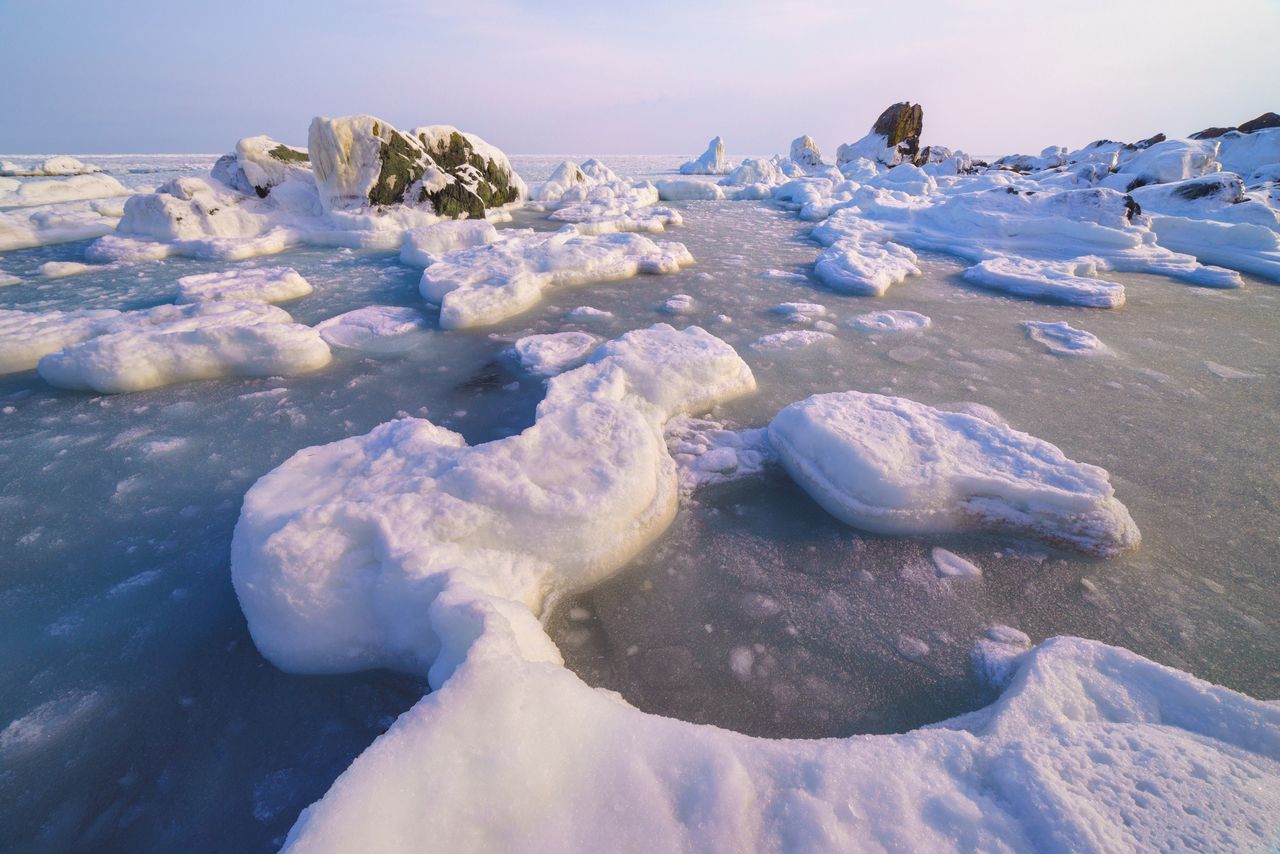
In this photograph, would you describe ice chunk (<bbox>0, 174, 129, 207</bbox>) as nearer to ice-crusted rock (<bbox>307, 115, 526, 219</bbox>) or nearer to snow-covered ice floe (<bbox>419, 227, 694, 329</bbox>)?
ice-crusted rock (<bbox>307, 115, 526, 219</bbox>)

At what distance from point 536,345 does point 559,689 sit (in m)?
3.02

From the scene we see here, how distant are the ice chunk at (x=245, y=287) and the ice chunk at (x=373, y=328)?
40.1 inches

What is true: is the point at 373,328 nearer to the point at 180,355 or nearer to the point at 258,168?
the point at 180,355

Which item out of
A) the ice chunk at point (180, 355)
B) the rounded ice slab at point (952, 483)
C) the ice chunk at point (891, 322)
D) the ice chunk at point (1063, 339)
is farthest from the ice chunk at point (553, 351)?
the ice chunk at point (1063, 339)

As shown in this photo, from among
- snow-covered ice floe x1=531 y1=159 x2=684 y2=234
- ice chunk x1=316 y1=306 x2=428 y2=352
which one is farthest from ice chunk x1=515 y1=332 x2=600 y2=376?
snow-covered ice floe x1=531 y1=159 x2=684 y2=234

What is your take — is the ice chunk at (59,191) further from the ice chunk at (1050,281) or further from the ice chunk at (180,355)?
the ice chunk at (1050,281)

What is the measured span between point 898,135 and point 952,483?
103 ft

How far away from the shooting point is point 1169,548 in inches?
80.1

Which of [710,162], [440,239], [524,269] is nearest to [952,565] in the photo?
[524,269]

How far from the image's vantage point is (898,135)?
26.6 meters

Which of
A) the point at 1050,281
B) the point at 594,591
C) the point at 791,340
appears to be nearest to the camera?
the point at 594,591

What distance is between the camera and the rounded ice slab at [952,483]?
2023 mm

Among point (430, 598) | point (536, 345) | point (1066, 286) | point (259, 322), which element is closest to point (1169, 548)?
point (430, 598)

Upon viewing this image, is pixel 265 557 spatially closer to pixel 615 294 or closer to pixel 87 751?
pixel 87 751
